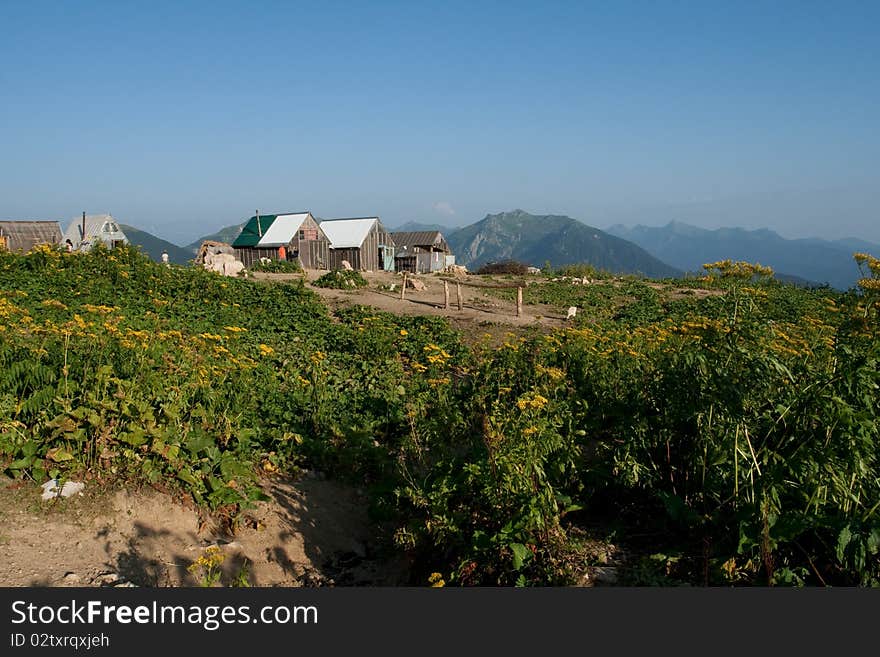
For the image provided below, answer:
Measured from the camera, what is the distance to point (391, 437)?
6.73 metres

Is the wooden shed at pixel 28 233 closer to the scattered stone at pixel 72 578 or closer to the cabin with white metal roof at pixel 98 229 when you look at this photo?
the cabin with white metal roof at pixel 98 229

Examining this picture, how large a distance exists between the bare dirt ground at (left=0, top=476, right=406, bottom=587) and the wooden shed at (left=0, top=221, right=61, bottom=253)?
3871 centimetres

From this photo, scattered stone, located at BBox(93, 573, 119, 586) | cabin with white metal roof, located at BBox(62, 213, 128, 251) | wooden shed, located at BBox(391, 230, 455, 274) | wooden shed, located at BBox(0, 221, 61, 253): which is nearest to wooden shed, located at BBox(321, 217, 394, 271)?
wooden shed, located at BBox(391, 230, 455, 274)

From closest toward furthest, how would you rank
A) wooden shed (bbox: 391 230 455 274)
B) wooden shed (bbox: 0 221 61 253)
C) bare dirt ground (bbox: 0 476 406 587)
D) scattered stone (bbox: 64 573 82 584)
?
scattered stone (bbox: 64 573 82 584) → bare dirt ground (bbox: 0 476 406 587) → wooden shed (bbox: 0 221 61 253) → wooden shed (bbox: 391 230 455 274)

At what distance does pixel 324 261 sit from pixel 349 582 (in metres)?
34.2

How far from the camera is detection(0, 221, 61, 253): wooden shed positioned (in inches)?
1405

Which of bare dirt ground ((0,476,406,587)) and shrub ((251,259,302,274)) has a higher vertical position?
shrub ((251,259,302,274))

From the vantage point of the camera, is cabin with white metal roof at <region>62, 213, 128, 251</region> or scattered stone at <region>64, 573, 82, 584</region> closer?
scattered stone at <region>64, 573, 82, 584</region>

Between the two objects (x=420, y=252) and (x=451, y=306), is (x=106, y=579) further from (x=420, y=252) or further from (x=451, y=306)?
(x=420, y=252)

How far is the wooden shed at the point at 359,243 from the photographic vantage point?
37.8 m

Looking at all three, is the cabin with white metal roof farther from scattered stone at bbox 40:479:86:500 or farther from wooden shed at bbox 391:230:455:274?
scattered stone at bbox 40:479:86:500

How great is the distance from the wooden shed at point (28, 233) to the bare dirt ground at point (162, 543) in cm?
3871

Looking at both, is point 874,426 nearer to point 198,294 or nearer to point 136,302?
point 136,302

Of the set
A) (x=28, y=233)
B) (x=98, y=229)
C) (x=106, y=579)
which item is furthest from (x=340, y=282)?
(x=98, y=229)
